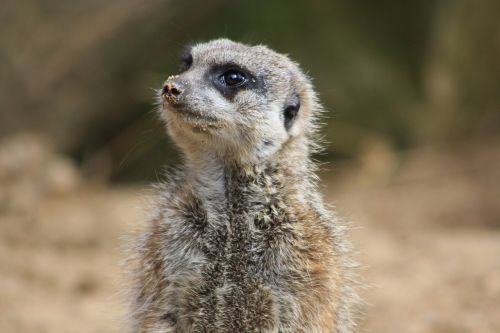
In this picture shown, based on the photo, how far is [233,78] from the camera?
3.30 meters

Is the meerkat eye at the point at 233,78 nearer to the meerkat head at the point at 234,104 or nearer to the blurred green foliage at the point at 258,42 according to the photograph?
the meerkat head at the point at 234,104

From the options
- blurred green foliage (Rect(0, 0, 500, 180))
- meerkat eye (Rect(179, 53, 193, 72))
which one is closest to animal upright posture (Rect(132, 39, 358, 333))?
meerkat eye (Rect(179, 53, 193, 72))

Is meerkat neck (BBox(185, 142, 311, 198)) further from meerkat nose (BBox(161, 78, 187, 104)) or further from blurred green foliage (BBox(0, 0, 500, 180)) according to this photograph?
blurred green foliage (BBox(0, 0, 500, 180))

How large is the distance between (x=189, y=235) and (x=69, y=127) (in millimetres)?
4047

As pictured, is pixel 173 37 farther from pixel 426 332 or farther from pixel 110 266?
pixel 426 332

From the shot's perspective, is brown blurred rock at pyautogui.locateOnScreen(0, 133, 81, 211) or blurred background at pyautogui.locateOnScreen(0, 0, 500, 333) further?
brown blurred rock at pyautogui.locateOnScreen(0, 133, 81, 211)

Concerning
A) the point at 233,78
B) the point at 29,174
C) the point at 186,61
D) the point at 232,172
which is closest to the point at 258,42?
the point at 29,174

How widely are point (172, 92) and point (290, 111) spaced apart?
0.62m

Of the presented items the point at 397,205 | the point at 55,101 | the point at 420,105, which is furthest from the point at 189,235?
the point at 420,105

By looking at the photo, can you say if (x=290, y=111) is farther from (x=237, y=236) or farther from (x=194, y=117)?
(x=237, y=236)

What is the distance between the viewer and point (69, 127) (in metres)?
6.95

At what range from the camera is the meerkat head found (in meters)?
3.13

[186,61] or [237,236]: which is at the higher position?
[186,61]

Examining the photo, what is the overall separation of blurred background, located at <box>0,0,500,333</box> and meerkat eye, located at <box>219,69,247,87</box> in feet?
5.23
